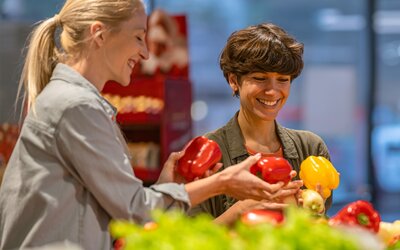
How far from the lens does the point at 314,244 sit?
176cm

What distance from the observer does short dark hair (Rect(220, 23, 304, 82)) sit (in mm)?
3043

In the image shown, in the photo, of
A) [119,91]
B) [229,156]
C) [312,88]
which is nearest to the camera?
[229,156]

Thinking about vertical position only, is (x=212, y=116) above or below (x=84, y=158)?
below

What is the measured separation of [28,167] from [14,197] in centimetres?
12

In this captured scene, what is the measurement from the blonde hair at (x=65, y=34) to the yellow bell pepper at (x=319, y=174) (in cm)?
92

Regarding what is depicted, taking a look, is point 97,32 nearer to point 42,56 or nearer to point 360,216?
point 42,56

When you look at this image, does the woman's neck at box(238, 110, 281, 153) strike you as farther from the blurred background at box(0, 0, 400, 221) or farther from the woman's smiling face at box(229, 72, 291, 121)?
the blurred background at box(0, 0, 400, 221)

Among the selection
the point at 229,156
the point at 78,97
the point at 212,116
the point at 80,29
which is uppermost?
the point at 80,29

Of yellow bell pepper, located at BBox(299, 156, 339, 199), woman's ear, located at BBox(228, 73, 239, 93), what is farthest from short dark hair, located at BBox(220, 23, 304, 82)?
yellow bell pepper, located at BBox(299, 156, 339, 199)

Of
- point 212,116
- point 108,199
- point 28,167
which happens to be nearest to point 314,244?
point 108,199

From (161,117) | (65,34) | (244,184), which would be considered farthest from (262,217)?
(161,117)

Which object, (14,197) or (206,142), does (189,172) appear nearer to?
(206,142)

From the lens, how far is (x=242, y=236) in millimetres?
1830

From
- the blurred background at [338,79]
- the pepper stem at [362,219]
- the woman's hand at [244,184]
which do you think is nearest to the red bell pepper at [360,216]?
the pepper stem at [362,219]
